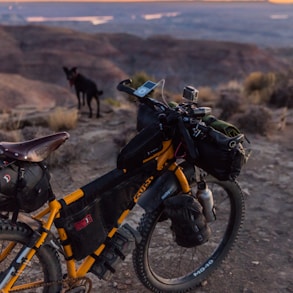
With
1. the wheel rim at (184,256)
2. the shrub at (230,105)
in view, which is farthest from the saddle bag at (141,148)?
the shrub at (230,105)

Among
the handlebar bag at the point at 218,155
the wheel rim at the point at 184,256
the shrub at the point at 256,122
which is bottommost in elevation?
the shrub at the point at 256,122

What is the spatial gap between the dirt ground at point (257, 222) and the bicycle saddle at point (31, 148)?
4.91 feet

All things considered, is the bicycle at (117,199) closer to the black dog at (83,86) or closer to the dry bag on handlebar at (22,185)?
the dry bag on handlebar at (22,185)

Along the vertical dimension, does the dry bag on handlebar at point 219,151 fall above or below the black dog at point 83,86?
above

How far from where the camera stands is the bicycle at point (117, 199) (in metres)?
2.59

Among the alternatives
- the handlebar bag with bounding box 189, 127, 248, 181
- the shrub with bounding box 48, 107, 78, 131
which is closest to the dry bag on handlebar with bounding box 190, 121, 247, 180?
the handlebar bag with bounding box 189, 127, 248, 181

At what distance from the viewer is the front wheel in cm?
323

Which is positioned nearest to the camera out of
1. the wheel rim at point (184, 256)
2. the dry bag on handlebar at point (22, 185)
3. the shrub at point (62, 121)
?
the dry bag on handlebar at point (22, 185)

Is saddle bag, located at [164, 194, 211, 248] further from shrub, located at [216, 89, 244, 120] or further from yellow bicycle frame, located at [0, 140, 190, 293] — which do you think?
shrub, located at [216, 89, 244, 120]

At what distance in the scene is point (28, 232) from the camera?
263 cm

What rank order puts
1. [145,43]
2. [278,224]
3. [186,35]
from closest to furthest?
1. [278,224]
2. [145,43]
3. [186,35]

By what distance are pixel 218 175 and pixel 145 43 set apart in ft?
255

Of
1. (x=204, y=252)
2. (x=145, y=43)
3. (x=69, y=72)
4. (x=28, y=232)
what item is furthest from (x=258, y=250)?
(x=145, y=43)

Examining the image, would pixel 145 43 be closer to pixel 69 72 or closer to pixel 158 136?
pixel 69 72
